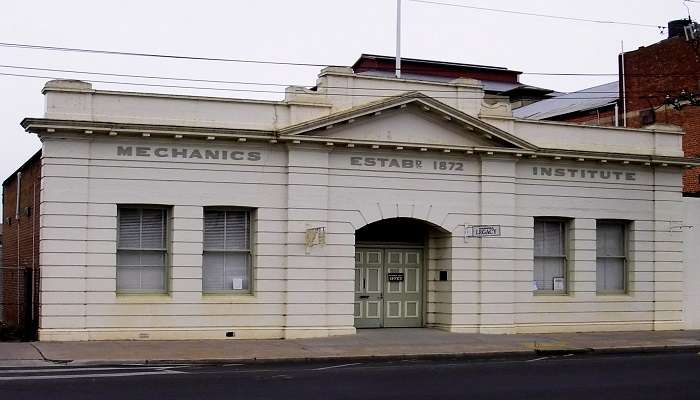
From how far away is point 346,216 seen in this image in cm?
2438

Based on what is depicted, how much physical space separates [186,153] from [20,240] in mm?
8102

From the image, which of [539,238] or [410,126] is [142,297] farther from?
[539,238]

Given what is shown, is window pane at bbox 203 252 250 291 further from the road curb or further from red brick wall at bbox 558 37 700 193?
red brick wall at bbox 558 37 700 193

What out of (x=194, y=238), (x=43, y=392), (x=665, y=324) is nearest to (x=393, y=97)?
(x=194, y=238)

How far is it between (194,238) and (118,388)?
345 inches

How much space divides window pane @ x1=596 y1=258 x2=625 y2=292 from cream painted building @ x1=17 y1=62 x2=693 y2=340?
58 millimetres

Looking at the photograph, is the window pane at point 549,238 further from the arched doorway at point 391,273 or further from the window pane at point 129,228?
the window pane at point 129,228

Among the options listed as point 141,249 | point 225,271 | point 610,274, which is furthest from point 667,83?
point 141,249

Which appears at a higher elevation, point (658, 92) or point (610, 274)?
point (658, 92)

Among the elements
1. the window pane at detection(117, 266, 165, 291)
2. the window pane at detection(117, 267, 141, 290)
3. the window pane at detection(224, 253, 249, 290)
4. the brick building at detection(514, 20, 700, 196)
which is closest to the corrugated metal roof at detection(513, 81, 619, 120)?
the brick building at detection(514, 20, 700, 196)

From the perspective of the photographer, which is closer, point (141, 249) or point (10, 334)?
point (141, 249)

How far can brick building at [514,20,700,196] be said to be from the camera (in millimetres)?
35031

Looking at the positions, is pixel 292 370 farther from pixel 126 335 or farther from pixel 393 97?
pixel 393 97

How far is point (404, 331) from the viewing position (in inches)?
1012
